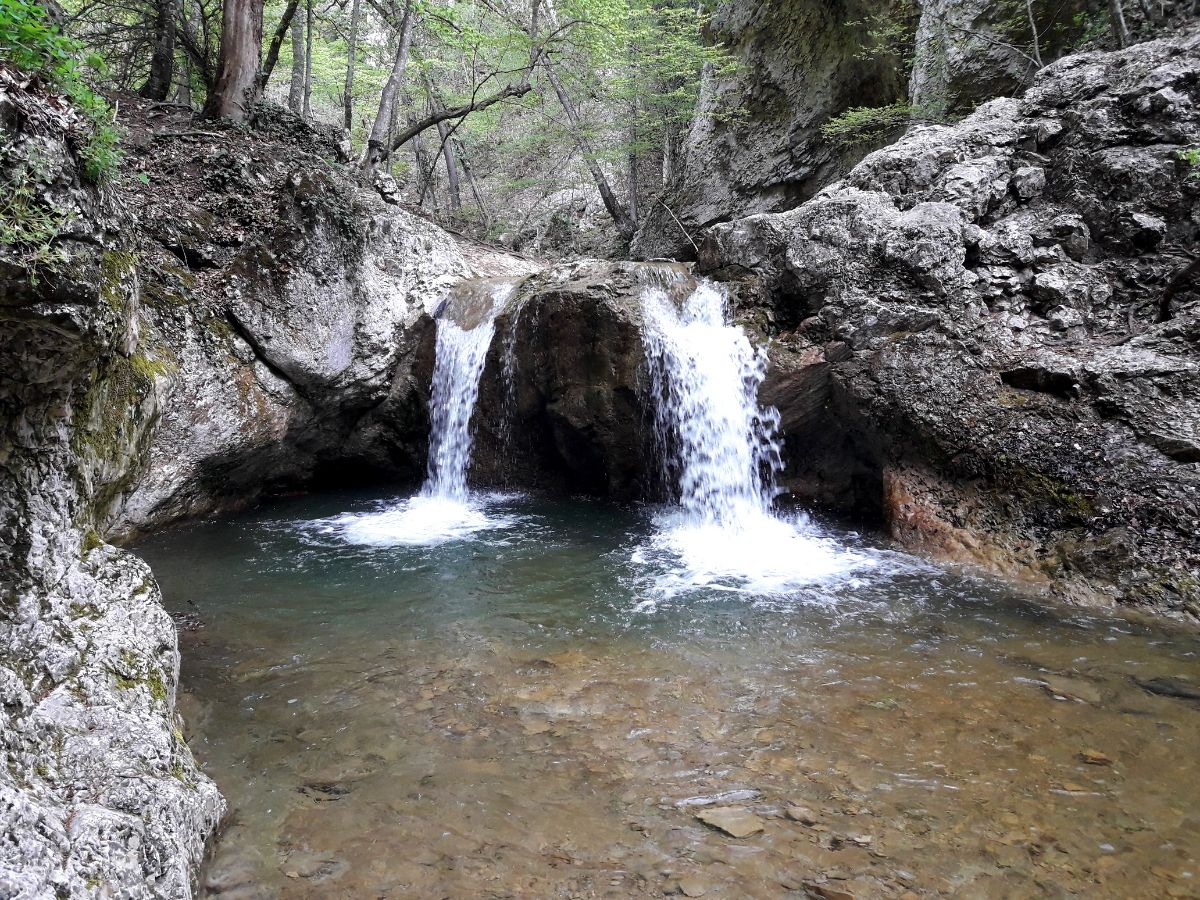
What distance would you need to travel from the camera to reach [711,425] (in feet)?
26.5

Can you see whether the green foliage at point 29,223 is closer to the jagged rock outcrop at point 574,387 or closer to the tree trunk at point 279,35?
the jagged rock outcrop at point 574,387

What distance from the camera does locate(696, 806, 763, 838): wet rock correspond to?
2879mm

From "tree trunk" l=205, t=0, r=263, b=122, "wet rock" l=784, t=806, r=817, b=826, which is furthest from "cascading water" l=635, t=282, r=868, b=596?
"tree trunk" l=205, t=0, r=263, b=122

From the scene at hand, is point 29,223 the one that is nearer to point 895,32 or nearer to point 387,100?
point 387,100

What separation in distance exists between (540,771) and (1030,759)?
2346 millimetres

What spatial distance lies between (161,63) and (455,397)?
24.5ft

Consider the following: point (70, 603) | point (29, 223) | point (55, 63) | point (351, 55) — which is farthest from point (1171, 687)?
point (351, 55)

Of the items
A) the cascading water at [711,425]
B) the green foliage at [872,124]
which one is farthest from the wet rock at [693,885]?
the green foliage at [872,124]

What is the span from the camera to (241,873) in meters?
2.59

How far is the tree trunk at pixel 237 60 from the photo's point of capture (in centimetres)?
933

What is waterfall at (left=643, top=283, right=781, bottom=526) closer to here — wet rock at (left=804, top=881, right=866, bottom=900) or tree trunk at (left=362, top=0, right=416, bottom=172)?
wet rock at (left=804, top=881, right=866, bottom=900)

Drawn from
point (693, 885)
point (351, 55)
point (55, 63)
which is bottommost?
point (693, 885)

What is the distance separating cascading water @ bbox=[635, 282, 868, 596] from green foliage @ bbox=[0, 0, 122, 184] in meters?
5.82

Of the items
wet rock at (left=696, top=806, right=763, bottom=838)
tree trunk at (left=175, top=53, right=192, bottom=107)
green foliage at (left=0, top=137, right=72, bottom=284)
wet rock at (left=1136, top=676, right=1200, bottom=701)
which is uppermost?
tree trunk at (left=175, top=53, right=192, bottom=107)
